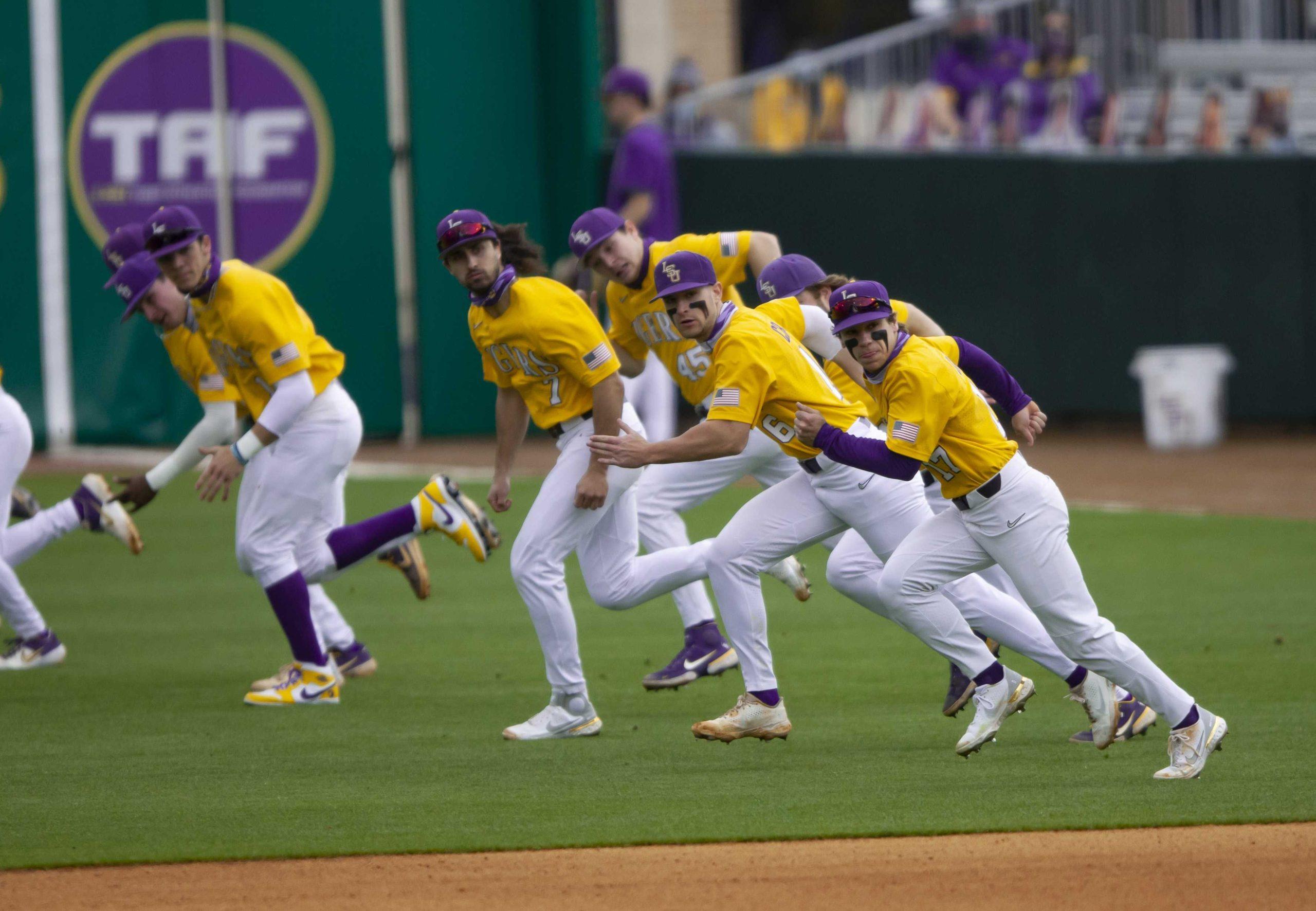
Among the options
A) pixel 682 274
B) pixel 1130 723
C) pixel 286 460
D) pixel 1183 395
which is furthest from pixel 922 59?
pixel 1130 723

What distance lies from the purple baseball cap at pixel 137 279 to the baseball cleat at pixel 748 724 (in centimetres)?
284

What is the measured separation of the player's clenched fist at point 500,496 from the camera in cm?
667

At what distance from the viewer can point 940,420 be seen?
18.1ft

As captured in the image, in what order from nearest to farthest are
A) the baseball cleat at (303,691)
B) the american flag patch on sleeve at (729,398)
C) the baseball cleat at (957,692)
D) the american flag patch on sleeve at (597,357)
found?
1. the american flag patch on sleeve at (729,398)
2. the american flag patch on sleeve at (597,357)
3. the baseball cleat at (957,692)
4. the baseball cleat at (303,691)

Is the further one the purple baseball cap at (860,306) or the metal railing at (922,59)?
the metal railing at (922,59)

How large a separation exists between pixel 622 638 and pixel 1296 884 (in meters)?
4.38

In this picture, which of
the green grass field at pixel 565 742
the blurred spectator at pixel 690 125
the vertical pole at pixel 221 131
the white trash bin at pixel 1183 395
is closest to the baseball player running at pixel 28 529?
the green grass field at pixel 565 742

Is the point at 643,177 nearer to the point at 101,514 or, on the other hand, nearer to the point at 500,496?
the point at 101,514

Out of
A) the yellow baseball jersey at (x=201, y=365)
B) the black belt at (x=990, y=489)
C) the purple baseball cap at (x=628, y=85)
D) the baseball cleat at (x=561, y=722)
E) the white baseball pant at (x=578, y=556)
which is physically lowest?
the baseball cleat at (x=561, y=722)

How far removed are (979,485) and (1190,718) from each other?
3.23ft

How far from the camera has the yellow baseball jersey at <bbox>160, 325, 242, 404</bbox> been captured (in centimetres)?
750

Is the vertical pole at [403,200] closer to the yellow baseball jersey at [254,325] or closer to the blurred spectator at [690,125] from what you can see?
the blurred spectator at [690,125]

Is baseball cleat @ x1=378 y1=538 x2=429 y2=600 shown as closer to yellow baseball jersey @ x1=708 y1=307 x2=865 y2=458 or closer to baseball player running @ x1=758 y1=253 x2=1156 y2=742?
baseball player running @ x1=758 y1=253 x2=1156 y2=742

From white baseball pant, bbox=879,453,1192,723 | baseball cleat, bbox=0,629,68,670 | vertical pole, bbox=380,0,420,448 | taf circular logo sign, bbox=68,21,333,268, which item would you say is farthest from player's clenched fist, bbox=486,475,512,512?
taf circular logo sign, bbox=68,21,333,268
